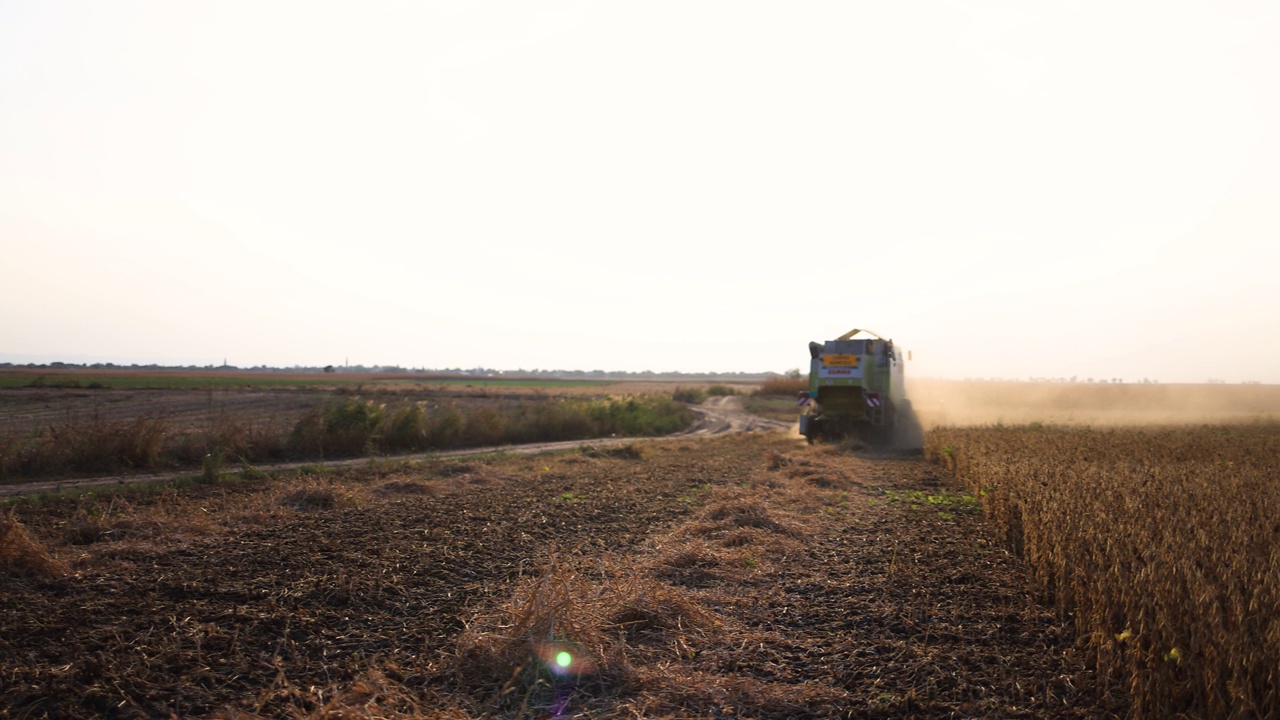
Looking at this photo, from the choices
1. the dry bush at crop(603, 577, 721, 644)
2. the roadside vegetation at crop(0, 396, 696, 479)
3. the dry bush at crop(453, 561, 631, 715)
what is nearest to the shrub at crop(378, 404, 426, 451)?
the roadside vegetation at crop(0, 396, 696, 479)

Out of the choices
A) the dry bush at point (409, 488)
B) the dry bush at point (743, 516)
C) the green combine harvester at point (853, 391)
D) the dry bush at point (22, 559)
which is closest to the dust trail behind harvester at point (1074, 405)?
the green combine harvester at point (853, 391)

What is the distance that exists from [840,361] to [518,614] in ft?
71.4

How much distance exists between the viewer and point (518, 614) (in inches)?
249

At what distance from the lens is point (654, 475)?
18.4m

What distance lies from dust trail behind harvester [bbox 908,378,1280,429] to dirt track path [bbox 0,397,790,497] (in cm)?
951

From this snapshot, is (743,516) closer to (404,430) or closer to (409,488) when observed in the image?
(409,488)

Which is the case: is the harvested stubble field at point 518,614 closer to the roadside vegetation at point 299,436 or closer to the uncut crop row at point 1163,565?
the uncut crop row at point 1163,565

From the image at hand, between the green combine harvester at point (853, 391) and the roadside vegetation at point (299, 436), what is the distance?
11.0m

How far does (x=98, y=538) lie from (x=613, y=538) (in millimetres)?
6799

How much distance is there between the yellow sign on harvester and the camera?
26.3m

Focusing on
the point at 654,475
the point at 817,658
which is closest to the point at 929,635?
the point at 817,658

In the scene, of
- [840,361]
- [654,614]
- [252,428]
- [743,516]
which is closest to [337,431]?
[252,428]

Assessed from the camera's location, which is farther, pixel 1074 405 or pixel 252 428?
pixel 1074 405

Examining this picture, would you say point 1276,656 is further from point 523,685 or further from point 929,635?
point 523,685
